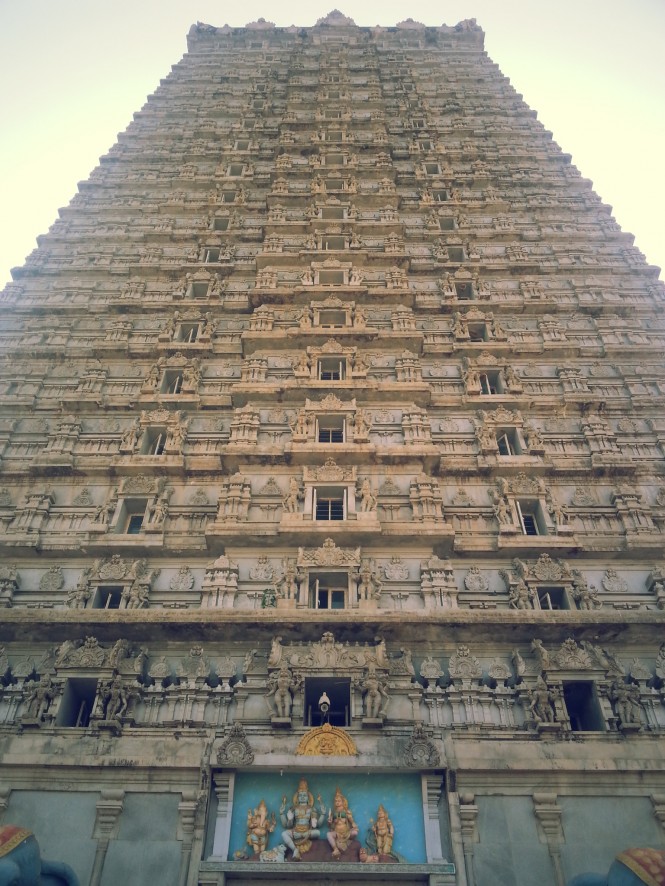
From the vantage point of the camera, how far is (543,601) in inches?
733

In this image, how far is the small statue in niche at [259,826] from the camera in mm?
13641

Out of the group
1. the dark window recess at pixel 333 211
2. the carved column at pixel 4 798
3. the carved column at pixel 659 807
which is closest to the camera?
the carved column at pixel 659 807

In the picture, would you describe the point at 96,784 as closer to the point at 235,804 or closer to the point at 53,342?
the point at 235,804

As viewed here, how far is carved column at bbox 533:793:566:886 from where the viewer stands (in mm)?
13398

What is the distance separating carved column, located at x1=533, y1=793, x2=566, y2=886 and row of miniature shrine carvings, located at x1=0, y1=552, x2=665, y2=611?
5.04 metres

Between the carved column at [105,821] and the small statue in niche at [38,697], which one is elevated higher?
the small statue in niche at [38,697]

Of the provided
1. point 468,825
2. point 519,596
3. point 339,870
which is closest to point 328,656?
point 339,870

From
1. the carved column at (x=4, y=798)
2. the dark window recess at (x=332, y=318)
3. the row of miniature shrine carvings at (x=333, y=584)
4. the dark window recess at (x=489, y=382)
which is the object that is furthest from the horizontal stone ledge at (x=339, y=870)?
the dark window recess at (x=332, y=318)

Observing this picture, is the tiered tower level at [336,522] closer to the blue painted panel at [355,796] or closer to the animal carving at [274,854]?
the blue painted panel at [355,796]

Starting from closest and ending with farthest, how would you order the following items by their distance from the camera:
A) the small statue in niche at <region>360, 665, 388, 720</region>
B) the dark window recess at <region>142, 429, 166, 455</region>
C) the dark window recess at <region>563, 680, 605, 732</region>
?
the small statue in niche at <region>360, 665, 388, 720</region> < the dark window recess at <region>563, 680, 605, 732</region> < the dark window recess at <region>142, 429, 166, 455</region>

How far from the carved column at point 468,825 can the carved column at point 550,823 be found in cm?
Answer: 123

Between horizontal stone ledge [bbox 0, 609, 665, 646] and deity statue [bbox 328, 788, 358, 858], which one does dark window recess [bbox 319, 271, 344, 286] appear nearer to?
Answer: horizontal stone ledge [bbox 0, 609, 665, 646]

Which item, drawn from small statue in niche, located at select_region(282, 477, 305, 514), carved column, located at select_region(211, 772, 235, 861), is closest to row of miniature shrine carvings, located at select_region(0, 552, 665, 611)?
small statue in niche, located at select_region(282, 477, 305, 514)

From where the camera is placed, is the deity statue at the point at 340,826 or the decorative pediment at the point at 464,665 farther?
the decorative pediment at the point at 464,665
